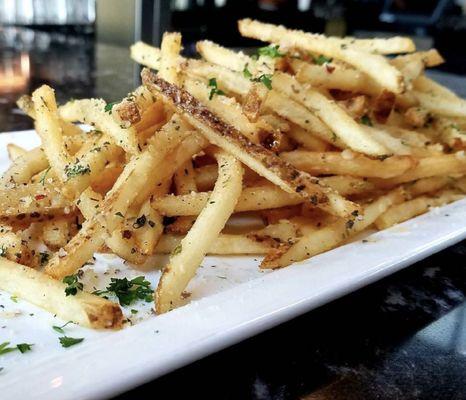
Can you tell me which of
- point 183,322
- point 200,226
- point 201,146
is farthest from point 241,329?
point 201,146

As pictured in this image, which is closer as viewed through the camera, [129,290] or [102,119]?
[129,290]

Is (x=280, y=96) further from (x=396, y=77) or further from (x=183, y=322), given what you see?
(x=183, y=322)

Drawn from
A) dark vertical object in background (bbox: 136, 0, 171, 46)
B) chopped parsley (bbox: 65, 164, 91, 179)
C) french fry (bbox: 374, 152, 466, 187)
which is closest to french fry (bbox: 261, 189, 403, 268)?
french fry (bbox: 374, 152, 466, 187)

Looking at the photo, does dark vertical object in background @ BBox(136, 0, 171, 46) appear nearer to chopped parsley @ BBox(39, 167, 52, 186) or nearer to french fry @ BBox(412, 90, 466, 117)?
french fry @ BBox(412, 90, 466, 117)

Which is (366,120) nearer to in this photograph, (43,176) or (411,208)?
(411,208)

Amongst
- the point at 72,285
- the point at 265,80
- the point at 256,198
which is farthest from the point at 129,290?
the point at 265,80
